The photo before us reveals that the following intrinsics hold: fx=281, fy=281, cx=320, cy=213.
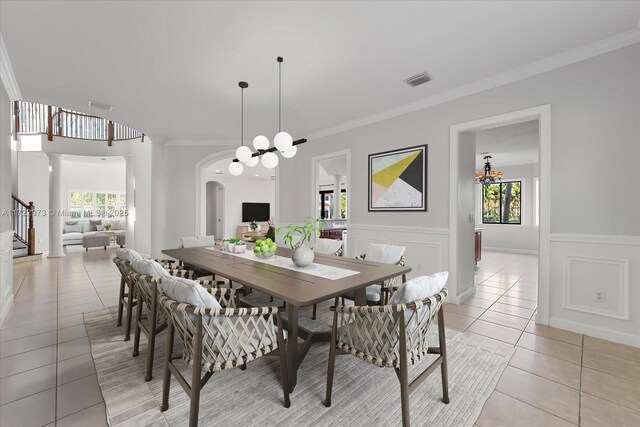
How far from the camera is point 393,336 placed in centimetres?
148

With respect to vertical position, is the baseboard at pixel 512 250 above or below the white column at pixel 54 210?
below

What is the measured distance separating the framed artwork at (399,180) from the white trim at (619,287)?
1.57 metres

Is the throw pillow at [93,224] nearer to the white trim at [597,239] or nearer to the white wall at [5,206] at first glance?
the white wall at [5,206]

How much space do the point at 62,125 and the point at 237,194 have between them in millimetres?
5804

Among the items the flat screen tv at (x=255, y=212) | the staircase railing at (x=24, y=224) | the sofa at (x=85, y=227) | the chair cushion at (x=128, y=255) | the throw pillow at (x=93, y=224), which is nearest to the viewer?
the chair cushion at (x=128, y=255)

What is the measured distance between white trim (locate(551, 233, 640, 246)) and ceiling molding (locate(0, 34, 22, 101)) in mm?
5418

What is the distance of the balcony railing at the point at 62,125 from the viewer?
6902 mm

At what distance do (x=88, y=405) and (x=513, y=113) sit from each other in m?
4.34

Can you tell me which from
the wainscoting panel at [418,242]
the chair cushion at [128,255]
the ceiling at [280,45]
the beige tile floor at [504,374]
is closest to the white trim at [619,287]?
the beige tile floor at [504,374]

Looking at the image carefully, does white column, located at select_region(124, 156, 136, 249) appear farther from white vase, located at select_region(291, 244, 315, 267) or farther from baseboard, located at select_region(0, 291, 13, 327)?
white vase, located at select_region(291, 244, 315, 267)

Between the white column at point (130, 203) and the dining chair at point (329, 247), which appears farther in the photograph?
the white column at point (130, 203)

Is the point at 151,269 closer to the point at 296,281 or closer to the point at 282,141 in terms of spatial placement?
the point at 296,281

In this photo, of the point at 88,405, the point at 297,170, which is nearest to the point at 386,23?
the point at 88,405

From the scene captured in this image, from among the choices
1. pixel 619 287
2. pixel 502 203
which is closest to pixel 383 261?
pixel 619 287
